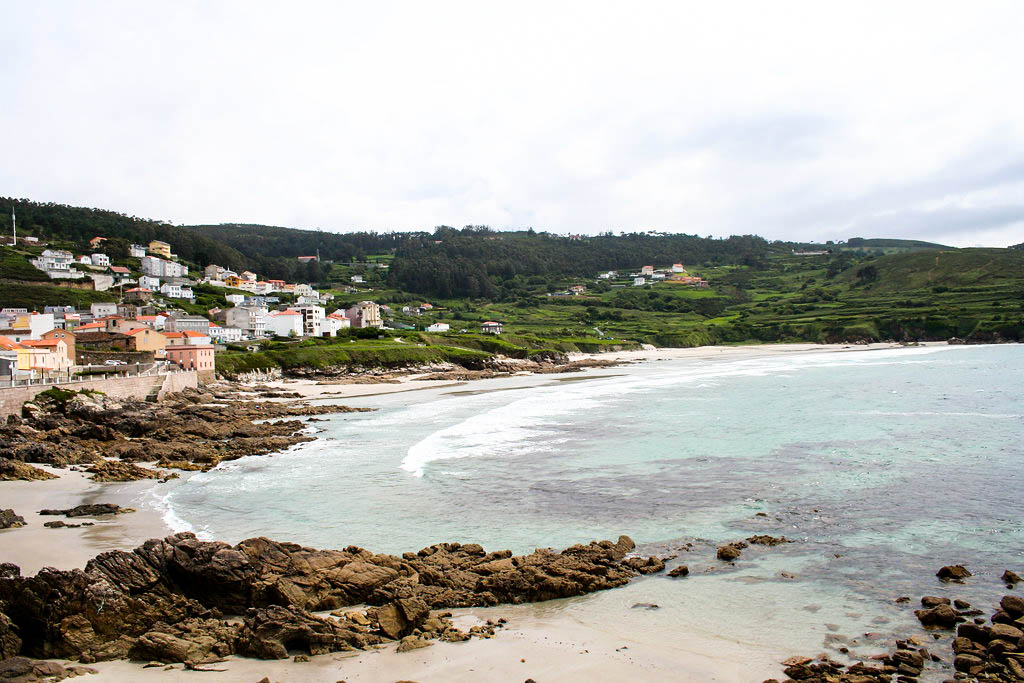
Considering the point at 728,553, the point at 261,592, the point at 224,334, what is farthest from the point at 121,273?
the point at 728,553

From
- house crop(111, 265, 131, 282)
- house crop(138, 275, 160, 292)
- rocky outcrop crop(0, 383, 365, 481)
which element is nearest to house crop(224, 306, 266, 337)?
house crop(138, 275, 160, 292)

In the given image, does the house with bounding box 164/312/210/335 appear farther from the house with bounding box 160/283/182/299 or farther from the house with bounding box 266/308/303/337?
the house with bounding box 160/283/182/299

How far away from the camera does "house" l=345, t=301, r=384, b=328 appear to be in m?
99.7

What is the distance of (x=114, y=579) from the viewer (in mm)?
10102

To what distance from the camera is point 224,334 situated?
238ft

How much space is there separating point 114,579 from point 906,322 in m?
116

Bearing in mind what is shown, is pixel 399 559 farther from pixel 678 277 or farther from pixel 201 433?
pixel 678 277

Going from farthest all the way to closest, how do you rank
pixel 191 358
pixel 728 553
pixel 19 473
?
pixel 191 358 < pixel 19 473 < pixel 728 553

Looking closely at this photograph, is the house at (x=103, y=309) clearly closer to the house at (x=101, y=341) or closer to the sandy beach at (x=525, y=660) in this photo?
the house at (x=101, y=341)

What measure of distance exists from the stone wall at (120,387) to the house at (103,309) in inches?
1429

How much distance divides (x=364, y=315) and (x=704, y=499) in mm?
87354

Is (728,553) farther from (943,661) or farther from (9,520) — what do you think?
(9,520)

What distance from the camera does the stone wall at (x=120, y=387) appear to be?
30328 millimetres

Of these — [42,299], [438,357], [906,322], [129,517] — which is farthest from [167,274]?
[906,322]
